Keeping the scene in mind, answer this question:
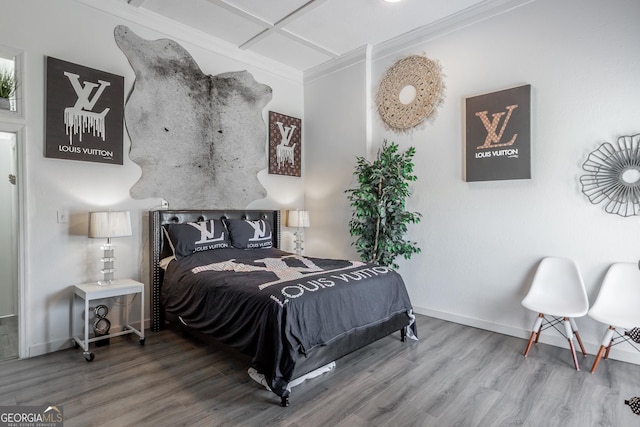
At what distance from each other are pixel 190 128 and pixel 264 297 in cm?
251

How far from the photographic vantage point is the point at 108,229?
2.99 meters

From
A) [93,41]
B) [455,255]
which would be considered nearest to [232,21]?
[93,41]

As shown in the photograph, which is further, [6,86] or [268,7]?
[268,7]

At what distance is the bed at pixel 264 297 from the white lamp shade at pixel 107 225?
423 millimetres

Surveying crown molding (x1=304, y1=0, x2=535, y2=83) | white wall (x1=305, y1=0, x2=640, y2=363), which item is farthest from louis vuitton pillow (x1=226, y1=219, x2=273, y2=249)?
crown molding (x1=304, y1=0, x2=535, y2=83)

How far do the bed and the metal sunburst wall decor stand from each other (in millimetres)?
1816

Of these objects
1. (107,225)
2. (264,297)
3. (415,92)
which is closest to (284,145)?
(415,92)

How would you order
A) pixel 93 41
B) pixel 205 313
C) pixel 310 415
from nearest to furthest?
pixel 310 415
pixel 205 313
pixel 93 41

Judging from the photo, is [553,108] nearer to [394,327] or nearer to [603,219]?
[603,219]

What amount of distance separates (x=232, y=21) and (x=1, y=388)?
379 cm

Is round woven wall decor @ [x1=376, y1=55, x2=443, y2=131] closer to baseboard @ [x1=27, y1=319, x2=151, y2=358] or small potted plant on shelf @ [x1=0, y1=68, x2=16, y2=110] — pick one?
small potted plant on shelf @ [x1=0, y1=68, x2=16, y2=110]

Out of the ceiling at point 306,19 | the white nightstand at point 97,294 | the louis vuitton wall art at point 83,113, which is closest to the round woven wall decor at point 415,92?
the ceiling at point 306,19

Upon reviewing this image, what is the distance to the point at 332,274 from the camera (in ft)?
9.14

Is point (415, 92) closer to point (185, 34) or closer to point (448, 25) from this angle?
point (448, 25)
